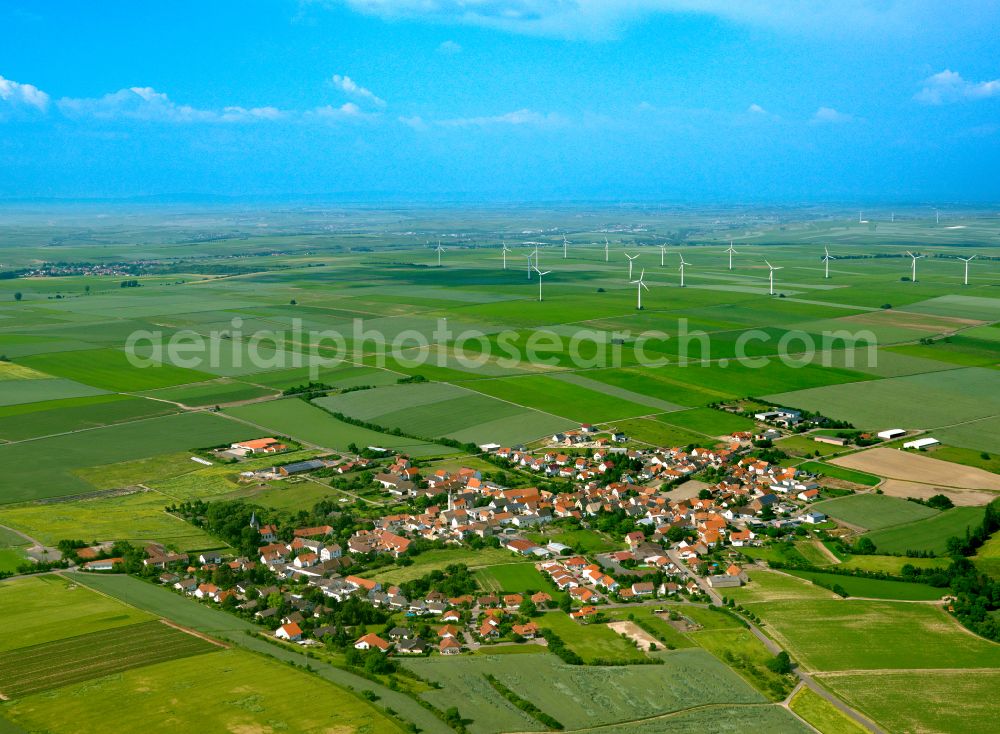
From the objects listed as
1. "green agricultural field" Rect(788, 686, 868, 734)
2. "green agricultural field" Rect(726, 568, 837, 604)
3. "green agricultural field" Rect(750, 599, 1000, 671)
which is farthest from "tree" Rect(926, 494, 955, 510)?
"green agricultural field" Rect(788, 686, 868, 734)

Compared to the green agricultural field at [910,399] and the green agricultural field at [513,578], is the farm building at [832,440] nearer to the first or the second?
the green agricultural field at [910,399]

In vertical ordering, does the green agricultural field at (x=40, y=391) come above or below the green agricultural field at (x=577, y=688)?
above

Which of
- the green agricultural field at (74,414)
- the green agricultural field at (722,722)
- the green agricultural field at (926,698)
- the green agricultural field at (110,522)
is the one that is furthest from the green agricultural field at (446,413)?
the green agricultural field at (722,722)

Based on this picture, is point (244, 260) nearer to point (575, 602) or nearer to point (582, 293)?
point (582, 293)

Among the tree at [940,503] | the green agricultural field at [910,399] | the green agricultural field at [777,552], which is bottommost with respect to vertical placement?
the green agricultural field at [777,552]

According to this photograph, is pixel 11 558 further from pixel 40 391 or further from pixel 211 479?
pixel 40 391

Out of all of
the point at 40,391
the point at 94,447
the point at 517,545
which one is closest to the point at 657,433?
the point at 517,545

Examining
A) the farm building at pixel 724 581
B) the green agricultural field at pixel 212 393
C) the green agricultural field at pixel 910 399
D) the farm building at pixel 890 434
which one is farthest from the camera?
the green agricultural field at pixel 212 393

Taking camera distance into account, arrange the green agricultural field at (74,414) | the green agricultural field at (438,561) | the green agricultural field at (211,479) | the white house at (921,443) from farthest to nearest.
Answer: the green agricultural field at (74,414) → the white house at (921,443) → the green agricultural field at (211,479) → the green agricultural field at (438,561)
